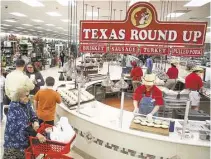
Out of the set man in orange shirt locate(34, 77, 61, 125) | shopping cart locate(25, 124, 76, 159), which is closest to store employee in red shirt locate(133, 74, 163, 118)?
man in orange shirt locate(34, 77, 61, 125)

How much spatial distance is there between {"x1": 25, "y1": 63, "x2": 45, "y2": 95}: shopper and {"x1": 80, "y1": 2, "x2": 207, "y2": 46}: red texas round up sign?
288 cm

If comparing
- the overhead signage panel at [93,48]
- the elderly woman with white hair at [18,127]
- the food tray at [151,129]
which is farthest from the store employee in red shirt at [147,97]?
the elderly woman with white hair at [18,127]

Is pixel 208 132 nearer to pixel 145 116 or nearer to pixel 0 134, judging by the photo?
pixel 145 116

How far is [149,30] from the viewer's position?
4047 millimetres

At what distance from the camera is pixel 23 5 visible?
30.4 ft

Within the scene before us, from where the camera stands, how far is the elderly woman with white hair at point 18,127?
10.4ft

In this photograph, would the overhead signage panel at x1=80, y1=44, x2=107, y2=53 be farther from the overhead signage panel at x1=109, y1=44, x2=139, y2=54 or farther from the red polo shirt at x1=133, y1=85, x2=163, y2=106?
the red polo shirt at x1=133, y1=85, x2=163, y2=106

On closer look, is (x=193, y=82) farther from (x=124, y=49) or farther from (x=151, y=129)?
(x=151, y=129)

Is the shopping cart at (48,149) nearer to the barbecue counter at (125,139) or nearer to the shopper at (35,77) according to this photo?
the barbecue counter at (125,139)

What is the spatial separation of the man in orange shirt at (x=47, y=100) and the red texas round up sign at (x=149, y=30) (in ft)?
4.58

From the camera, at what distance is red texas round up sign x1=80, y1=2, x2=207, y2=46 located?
3973 millimetres

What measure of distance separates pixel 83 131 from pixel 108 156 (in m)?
0.69

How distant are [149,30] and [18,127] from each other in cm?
252

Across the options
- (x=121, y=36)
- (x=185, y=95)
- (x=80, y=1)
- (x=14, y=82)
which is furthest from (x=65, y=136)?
(x=80, y=1)
